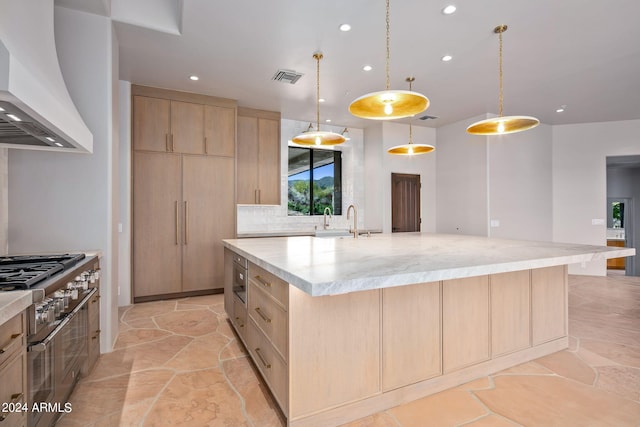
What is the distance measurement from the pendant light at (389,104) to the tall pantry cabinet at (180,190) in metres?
2.78

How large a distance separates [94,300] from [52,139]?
116cm

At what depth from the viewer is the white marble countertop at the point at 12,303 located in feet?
3.61

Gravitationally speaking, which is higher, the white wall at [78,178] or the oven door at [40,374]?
the white wall at [78,178]

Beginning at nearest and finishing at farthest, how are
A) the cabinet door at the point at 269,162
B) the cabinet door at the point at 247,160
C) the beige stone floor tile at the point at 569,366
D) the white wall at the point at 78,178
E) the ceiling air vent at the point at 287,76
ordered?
1. the beige stone floor tile at the point at 569,366
2. the white wall at the point at 78,178
3. the ceiling air vent at the point at 287,76
4. the cabinet door at the point at 247,160
5. the cabinet door at the point at 269,162

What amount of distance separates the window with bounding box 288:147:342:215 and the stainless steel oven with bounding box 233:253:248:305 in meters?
2.98

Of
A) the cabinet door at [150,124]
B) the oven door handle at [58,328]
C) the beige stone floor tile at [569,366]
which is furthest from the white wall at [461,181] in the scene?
the oven door handle at [58,328]

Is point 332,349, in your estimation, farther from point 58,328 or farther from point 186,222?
point 186,222

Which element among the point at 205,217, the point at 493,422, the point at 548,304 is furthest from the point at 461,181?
the point at 493,422

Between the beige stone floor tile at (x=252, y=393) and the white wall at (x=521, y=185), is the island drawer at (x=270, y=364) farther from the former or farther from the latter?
the white wall at (x=521, y=185)

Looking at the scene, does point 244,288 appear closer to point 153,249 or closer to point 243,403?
point 243,403

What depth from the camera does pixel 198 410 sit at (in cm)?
191

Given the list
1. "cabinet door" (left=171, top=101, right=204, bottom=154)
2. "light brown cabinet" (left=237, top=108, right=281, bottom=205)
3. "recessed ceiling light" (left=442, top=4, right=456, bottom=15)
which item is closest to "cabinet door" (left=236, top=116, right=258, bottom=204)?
"light brown cabinet" (left=237, top=108, right=281, bottom=205)

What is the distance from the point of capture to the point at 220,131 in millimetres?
4613

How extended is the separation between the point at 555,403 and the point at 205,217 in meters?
4.20
